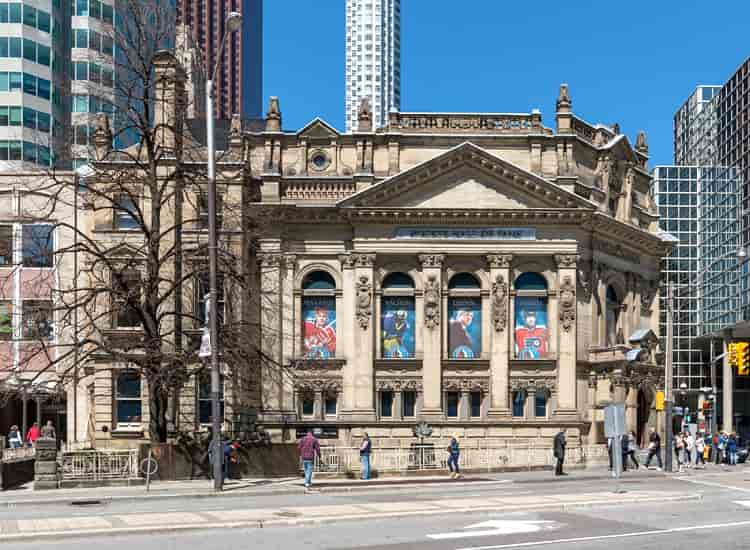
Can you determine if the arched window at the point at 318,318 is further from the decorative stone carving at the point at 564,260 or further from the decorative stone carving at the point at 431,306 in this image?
the decorative stone carving at the point at 564,260

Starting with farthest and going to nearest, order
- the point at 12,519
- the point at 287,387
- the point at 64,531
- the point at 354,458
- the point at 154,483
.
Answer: the point at 287,387 < the point at 354,458 < the point at 154,483 < the point at 12,519 < the point at 64,531

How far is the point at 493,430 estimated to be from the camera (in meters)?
56.6

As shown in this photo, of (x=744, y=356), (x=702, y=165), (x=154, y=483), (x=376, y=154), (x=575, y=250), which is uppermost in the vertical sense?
(x=702, y=165)

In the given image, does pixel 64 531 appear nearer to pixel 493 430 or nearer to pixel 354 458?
pixel 354 458

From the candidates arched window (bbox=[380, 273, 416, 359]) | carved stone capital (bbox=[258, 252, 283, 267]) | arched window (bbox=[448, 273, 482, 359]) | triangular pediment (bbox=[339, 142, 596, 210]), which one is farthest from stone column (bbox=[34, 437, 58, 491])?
arched window (bbox=[448, 273, 482, 359])

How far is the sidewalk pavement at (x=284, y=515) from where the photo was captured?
74.3 feet

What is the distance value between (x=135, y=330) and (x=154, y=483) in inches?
740

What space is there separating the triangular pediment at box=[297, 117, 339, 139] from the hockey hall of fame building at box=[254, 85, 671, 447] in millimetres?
75

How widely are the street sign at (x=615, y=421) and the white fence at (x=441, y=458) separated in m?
12.4

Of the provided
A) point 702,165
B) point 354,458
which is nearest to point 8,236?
point 354,458

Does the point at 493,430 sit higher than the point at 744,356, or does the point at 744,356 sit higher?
the point at 744,356

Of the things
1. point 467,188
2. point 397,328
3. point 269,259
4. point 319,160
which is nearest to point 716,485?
point 397,328

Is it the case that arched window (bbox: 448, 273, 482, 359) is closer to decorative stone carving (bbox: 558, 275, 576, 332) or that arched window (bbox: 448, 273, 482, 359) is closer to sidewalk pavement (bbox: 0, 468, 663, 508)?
decorative stone carving (bbox: 558, 275, 576, 332)

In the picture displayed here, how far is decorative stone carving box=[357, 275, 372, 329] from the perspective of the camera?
186 feet
